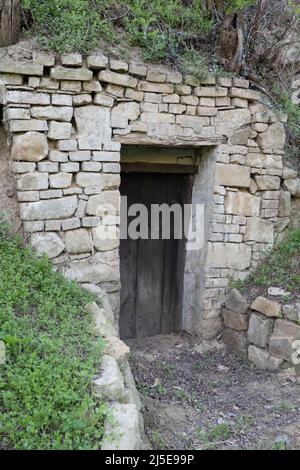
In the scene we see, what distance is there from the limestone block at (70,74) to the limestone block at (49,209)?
99 cm

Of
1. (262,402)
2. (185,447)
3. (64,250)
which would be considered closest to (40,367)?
(185,447)

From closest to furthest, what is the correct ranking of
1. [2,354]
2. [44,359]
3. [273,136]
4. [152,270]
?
[2,354]
[44,359]
[273,136]
[152,270]

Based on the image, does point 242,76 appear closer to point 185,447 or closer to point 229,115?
point 229,115

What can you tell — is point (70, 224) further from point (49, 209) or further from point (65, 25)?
point (65, 25)

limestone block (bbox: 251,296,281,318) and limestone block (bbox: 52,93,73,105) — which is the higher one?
limestone block (bbox: 52,93,73,105)

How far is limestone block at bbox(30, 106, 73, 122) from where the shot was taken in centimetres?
354

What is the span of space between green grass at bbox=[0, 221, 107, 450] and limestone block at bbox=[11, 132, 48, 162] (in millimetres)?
722

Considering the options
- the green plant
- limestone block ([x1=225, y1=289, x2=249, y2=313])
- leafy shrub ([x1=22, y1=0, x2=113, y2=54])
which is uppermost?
leafy shrub ([x1=22, y1=0, x2=113, y2=54])

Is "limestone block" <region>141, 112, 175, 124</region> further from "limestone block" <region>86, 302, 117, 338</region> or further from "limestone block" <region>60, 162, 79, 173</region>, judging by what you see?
"limestone block" <region>86, 302, 117, 338</region>

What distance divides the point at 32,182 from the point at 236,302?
2.31 meters

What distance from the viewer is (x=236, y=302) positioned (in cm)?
440

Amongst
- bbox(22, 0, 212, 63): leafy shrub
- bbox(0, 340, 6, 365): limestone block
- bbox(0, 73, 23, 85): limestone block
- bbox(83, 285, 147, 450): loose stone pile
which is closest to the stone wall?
bbox(0, 73, 23, 85): limestone block

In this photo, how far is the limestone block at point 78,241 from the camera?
149 inches

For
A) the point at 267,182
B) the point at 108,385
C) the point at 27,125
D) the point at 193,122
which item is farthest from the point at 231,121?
the point at 108,385
